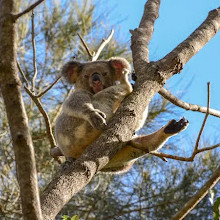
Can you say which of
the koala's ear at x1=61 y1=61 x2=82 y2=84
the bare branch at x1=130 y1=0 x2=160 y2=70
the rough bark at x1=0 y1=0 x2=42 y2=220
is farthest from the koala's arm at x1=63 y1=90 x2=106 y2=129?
the rough bark at x1=0 y1=0 x2=42 y2=220

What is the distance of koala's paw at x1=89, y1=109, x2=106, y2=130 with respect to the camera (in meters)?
2.52

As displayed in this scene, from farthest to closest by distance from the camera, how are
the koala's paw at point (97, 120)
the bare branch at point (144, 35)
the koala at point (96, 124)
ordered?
the bare branch at point (144, 35)
the koala at point (96, 124)
the koala's paw at point (97, 120)

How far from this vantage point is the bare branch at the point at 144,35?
9.37 feet

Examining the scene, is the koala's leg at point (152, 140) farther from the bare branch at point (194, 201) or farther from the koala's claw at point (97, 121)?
the bare branch at point (194, 201)

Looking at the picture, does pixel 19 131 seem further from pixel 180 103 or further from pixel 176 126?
pixel 180 103

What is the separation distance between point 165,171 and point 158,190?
275 millimetres

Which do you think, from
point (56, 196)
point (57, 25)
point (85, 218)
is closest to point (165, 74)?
point (56, 196)

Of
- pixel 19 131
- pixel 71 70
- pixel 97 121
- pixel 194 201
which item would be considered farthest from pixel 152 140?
pixel 19 131

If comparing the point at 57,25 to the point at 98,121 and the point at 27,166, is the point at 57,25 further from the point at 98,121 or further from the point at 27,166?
the point at 27,166

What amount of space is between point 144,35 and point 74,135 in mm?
864

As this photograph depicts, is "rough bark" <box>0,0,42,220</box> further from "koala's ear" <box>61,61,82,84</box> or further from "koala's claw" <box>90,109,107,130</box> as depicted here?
"koala's ear" <box>61,61,82,84</box>

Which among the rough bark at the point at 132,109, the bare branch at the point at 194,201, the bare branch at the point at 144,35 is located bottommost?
the bare branch at the point at 194,201

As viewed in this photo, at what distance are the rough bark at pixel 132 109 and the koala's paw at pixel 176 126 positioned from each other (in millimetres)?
229

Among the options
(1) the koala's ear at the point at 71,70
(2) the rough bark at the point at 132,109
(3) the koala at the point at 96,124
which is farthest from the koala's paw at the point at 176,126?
(1) the koala's ear at the point at 71,70
